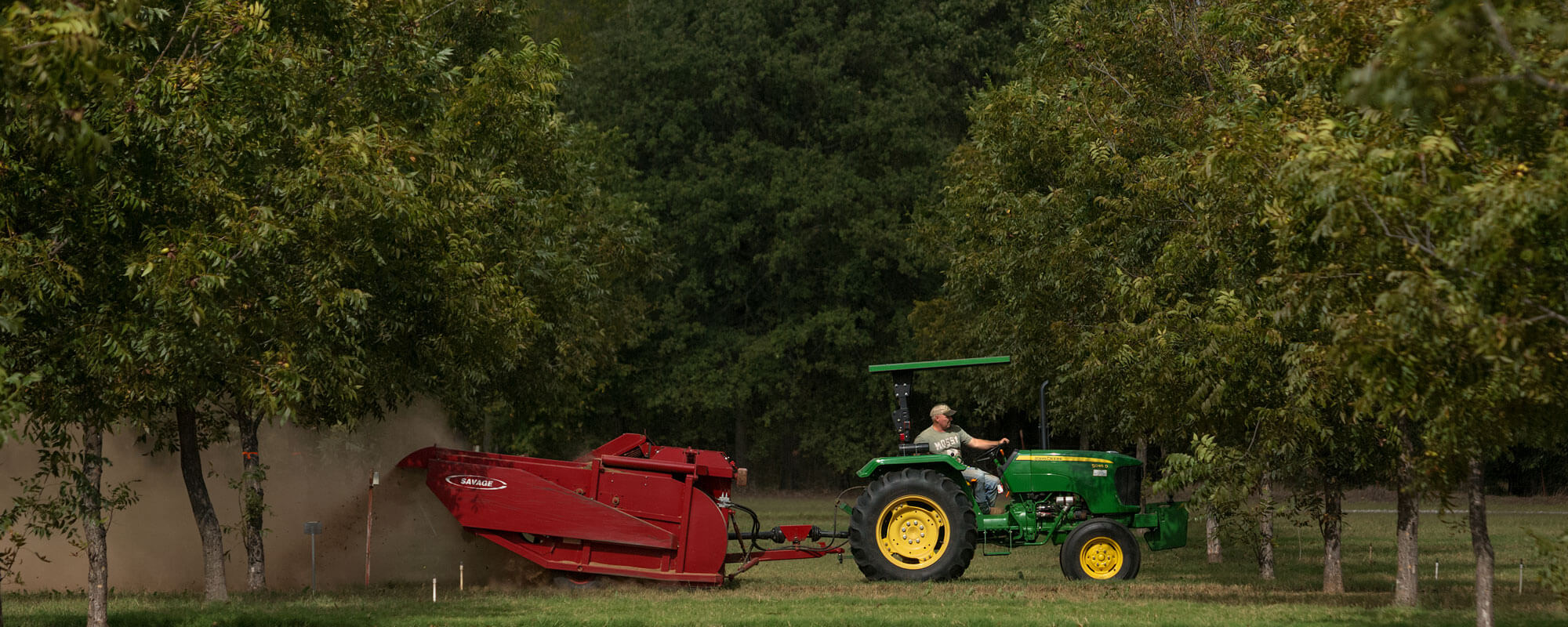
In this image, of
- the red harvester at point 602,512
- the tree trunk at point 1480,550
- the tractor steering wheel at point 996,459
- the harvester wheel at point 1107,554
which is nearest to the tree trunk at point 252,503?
the red harvester at point 602,512

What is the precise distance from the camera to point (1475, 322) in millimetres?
7867

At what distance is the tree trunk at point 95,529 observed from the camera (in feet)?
39.0

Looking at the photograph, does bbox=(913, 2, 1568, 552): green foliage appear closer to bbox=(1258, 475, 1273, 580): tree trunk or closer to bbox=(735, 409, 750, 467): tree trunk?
bbox=(1258, 475, 1273, 580): tree trunk

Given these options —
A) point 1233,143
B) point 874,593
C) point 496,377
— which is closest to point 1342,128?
point 1233,143

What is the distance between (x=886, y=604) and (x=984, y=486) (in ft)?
10.9

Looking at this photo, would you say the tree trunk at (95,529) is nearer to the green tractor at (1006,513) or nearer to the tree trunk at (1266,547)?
the green tractor at (1006,513)

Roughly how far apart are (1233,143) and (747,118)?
34389mm

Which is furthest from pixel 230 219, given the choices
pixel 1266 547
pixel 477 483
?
pixel 1266 547

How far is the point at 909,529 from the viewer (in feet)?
52.5

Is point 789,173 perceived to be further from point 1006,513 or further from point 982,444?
point 1006,513

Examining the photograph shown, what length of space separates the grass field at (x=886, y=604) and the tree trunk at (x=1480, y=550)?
688 millimetres

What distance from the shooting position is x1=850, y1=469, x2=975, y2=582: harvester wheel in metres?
15.8

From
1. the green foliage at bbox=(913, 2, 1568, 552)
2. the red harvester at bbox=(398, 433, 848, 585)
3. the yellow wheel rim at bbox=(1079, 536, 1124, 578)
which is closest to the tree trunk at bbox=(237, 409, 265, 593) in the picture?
the red harvester at bbox=(398, 433, 848, 585)

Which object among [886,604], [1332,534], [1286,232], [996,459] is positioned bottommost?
[886,604]
